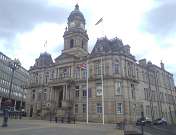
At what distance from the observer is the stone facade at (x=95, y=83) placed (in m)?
48.8

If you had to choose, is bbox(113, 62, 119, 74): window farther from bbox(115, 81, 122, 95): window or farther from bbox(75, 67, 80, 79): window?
bbox(75, 67, 80, 79): window

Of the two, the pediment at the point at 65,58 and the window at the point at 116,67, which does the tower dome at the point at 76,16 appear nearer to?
the pediment at the point at 65,58

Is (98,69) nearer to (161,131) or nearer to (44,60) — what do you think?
(44,60)

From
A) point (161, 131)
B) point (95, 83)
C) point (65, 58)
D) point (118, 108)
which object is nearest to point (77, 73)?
point (65, 58)

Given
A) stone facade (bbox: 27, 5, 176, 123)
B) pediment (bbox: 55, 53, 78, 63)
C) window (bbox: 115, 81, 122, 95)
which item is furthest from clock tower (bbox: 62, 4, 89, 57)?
window (bbox: 115, 81, 122, 95)

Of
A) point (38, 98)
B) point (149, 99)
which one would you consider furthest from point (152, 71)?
point (38, 98)

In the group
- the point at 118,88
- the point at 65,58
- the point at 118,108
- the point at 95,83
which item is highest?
the point at 65,58

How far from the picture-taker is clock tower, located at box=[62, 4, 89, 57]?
60.7 m

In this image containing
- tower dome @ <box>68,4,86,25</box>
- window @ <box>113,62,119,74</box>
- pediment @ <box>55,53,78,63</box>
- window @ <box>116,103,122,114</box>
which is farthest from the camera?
tower dome @ <box>68,4,86,25</box>

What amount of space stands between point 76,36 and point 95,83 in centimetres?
1726

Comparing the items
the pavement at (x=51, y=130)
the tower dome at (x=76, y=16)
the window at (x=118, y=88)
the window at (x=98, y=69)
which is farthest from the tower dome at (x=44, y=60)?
the pavement at (x=51, y=130)

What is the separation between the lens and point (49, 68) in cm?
6219

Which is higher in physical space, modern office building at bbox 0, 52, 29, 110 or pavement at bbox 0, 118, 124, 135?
modern office building at bbox 0, 52, 29, 110

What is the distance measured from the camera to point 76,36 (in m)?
61.4
